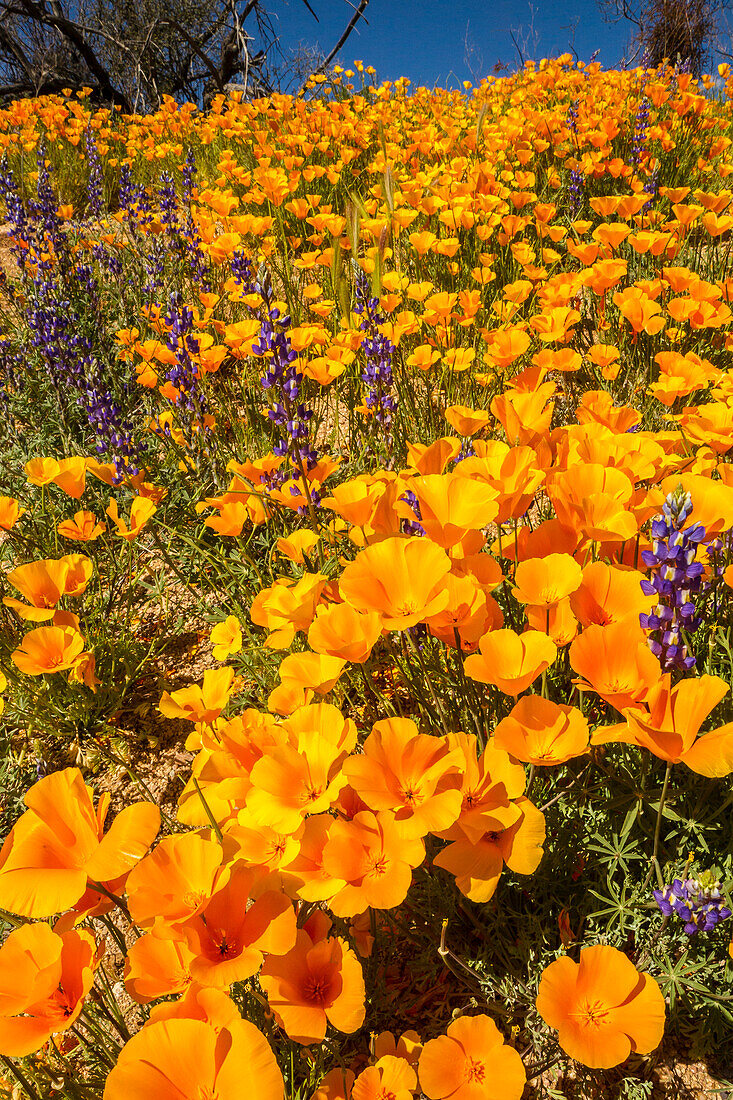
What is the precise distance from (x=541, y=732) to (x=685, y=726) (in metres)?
0.24

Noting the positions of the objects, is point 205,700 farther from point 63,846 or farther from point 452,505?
point 452,505

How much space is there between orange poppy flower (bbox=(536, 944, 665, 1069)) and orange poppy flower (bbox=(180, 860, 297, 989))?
429mm

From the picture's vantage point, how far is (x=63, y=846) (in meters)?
1.12

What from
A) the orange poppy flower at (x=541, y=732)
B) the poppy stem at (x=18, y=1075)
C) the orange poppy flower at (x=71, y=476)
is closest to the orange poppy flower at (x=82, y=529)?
the orange poppy flower at (x=71, y=476)

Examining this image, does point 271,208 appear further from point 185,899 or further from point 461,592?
point 185,899

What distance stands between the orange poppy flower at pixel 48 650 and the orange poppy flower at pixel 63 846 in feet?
2.72

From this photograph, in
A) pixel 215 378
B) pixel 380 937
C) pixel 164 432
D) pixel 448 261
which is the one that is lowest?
pixel 380 937

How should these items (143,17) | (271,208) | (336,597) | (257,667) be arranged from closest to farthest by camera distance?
1. (336,597)
2. (257,667)
3. (271,208)
4. (143,17)

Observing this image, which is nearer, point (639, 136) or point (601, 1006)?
point (601, 1006)

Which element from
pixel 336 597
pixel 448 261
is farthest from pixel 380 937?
pixel 448 261

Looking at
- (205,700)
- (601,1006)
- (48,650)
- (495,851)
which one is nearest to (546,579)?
(495,851)

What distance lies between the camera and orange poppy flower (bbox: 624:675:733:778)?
3.18ft

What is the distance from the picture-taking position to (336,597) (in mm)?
1568

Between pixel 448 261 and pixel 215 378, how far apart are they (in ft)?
6.05
